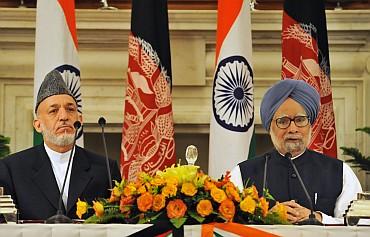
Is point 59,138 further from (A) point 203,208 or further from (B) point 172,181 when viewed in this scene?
(A) point 203,208

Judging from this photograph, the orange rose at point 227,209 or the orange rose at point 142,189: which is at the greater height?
the orange rose at point 142,189

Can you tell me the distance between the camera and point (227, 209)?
321cm

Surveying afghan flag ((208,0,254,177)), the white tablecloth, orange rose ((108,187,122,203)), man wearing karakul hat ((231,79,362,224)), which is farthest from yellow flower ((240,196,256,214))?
afghan flag ((208,0,254,177))

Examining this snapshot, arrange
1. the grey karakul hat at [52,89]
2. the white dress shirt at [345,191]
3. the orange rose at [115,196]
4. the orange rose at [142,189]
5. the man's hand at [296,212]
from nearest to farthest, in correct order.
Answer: the orange rose at [142,189] < the orange rose at [115,196] < the man's hand at [296,212] < the white dress shirt at [345,191] < the grey karakul hat at [52,89]

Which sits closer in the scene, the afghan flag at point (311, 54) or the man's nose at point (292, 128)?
the man's nose at point (292, 128)

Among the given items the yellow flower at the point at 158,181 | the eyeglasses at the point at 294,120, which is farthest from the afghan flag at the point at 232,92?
the yellow flower at the point at 158,181

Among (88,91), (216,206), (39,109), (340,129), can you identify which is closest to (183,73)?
(88,91)

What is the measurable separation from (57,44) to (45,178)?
1.74m

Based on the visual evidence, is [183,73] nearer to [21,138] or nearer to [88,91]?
[88,91]

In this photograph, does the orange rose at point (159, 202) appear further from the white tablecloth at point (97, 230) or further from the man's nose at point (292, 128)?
the man's nose at point (292, 128)

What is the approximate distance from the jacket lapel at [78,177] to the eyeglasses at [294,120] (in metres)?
0.90

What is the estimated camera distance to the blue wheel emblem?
6168 millimetres

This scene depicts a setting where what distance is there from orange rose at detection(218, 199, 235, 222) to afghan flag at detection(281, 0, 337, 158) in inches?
122

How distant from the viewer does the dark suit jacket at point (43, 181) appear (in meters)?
4.48
